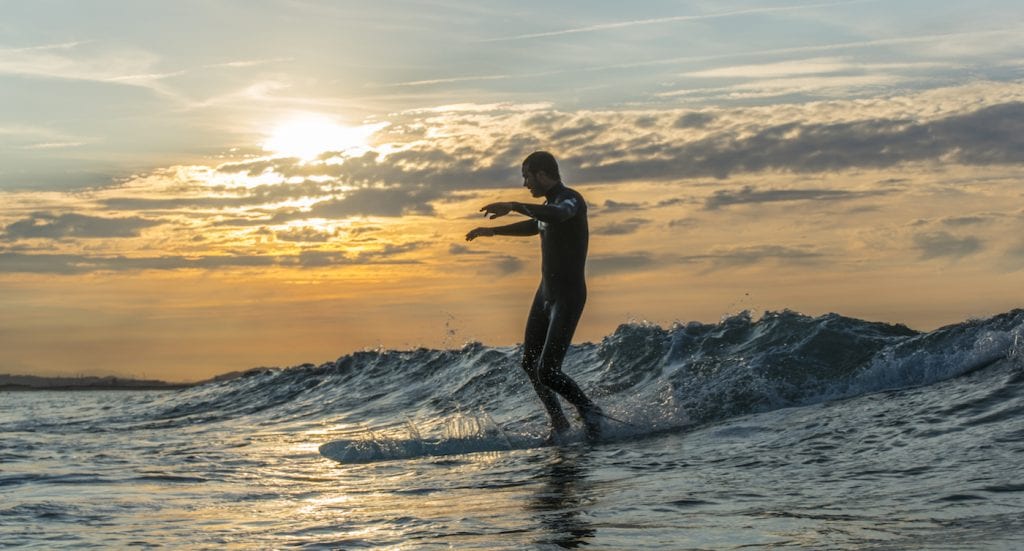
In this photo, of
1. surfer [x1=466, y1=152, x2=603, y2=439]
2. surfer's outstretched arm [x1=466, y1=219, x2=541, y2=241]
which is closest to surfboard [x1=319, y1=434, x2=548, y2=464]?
surfer [x1=466, y1=152, x2=603, y2=439]

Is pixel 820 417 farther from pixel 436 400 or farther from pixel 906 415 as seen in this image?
pixel 436 400

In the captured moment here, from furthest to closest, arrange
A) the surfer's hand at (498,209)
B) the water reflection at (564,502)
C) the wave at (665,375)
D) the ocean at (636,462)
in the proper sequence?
the wave at (665,375) < the surfer's hand at (498,209) < the ocean at (636,462) < the water reflection at (564,502)

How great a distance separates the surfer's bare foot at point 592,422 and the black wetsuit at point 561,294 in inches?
0.8

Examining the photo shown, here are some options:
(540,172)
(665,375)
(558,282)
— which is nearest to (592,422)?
(558,282)

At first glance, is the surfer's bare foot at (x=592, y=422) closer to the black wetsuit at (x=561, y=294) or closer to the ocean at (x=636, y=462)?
the black wetsuit at (x=561, y=294)

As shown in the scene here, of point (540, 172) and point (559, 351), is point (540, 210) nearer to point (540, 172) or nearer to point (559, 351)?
point (540, 172)

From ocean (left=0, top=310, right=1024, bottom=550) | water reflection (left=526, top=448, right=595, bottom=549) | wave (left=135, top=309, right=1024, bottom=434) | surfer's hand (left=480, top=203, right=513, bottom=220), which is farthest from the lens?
wave (left=135, top=309, right=1024, bottom=434)

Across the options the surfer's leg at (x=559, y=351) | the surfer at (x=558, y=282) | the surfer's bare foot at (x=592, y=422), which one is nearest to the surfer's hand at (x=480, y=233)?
the surfer at (x=558, y=282)

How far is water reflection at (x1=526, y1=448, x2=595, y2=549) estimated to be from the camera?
471cm

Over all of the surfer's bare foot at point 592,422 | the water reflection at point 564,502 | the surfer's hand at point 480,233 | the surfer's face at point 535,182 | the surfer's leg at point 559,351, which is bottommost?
the surfer's bare foot at point 592,422

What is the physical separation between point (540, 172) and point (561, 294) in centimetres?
112

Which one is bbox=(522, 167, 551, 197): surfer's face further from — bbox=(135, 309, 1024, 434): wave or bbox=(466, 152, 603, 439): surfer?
bbox=(135, 309, 1024, 434): wave

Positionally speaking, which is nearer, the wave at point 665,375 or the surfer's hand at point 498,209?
the surfer's hand at point 498,209

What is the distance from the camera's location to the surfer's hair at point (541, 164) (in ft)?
30.2
